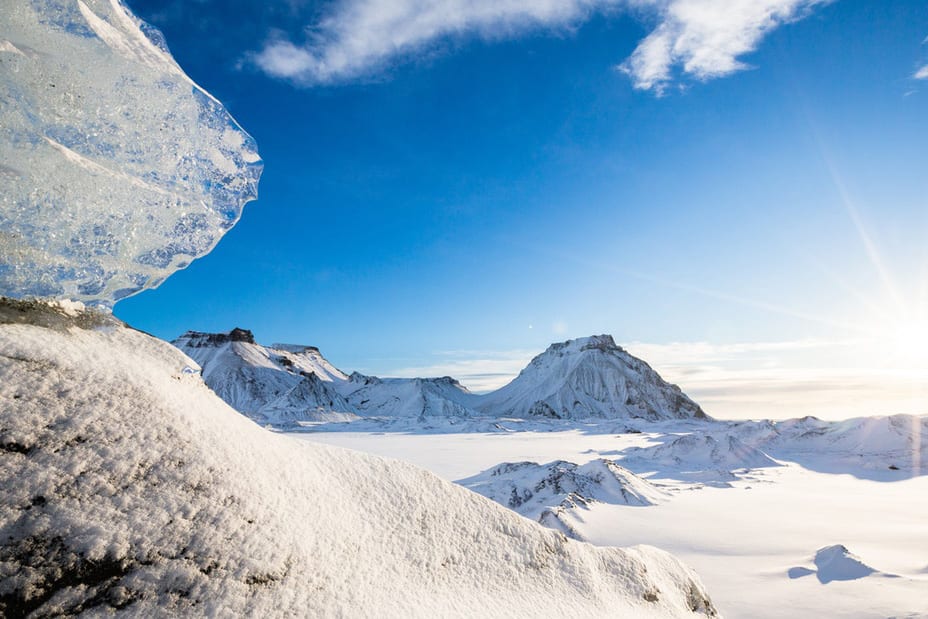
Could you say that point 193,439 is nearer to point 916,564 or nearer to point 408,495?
point 408,495

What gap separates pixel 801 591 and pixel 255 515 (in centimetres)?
848

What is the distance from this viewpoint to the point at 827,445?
3684cm

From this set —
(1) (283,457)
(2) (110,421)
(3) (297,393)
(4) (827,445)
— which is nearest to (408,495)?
(1) (283,457)

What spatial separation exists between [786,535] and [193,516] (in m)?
13.4

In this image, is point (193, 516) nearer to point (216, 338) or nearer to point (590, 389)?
point (216, 338)

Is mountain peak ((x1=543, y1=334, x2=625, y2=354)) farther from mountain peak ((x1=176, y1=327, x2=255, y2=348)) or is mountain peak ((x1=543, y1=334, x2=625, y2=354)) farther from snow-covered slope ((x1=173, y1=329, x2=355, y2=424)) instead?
mountain peak ((x1=176, y1=327, x2=255, y2=348))

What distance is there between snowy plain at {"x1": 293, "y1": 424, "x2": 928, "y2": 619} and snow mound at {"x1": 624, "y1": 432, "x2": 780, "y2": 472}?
12.0ft

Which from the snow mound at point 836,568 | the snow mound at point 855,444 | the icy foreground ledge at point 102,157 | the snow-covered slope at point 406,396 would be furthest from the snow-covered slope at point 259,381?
the icy foreground ledge at point 102,157

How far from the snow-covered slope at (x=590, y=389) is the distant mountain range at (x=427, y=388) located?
0.78ft

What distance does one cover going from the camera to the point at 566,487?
1484 cm

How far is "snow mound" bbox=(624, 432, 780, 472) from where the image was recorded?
95.6 feet

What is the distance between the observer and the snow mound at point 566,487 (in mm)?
14250

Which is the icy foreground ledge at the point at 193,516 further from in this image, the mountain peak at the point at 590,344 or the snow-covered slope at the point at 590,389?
the mountain peak at the point at 590,344

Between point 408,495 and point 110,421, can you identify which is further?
point 408,495
